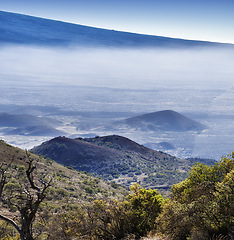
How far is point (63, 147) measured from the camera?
103m

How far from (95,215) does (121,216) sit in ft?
5.45

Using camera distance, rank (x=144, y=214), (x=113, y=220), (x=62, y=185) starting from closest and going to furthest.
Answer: (x=113, y=220)
(x=144, y=214)
(x=62, y=185)

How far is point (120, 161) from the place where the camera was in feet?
306

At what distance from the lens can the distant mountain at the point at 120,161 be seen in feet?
279

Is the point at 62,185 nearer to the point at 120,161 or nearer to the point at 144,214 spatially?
the point at 144,214

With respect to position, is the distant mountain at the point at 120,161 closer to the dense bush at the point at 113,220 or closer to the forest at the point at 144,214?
the dense bush at the point at 113,220

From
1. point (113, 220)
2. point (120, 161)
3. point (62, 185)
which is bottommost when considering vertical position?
point (120, 161)

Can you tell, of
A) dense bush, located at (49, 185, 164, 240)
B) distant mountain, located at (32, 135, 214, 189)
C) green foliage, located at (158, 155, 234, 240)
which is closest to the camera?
green foliage, located at (158, 155, 234, 240)

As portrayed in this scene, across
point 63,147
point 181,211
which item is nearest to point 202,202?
point 181,211

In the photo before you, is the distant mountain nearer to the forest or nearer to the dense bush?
the dense bush

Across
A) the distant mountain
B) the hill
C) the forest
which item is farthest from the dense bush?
the distant mountain

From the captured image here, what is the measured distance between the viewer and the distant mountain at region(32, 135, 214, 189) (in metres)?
85.2

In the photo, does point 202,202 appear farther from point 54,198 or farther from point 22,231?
point 54,198

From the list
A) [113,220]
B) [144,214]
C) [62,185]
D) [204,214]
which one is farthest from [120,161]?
[204,214]
